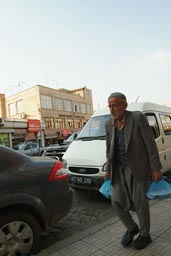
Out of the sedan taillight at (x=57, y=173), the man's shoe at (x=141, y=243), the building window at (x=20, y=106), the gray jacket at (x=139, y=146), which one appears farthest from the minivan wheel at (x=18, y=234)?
the building window at (x=20, y=106)

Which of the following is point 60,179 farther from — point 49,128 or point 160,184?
point 49,128

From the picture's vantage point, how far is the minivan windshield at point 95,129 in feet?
18.1

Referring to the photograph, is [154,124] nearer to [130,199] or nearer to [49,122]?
[130,199]

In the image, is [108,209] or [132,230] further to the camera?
[108,209]

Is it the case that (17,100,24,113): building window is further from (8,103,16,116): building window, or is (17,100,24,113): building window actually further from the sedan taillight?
the sedan taillight

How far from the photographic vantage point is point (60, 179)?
3289mm

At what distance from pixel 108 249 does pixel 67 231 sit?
1.06 m

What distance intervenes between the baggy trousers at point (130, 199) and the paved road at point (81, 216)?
1.18m

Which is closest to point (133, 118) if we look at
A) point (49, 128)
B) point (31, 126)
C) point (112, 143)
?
point (112, 143)

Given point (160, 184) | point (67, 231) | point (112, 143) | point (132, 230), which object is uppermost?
point (112, 143)

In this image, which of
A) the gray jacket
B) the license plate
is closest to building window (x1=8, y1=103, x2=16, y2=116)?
the license plate

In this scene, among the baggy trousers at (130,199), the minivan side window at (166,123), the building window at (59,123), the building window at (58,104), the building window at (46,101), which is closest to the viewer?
the baggy trousers at (130,199)

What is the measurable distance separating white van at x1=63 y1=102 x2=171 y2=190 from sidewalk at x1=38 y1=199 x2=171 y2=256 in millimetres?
1111

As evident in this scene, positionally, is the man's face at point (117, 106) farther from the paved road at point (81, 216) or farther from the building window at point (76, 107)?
the building window at point (76, 107)
